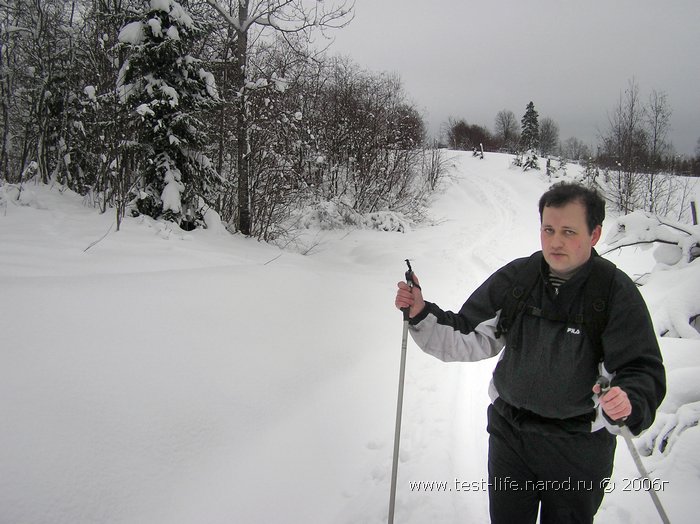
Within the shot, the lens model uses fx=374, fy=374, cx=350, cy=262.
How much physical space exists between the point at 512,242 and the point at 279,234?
8.77 m

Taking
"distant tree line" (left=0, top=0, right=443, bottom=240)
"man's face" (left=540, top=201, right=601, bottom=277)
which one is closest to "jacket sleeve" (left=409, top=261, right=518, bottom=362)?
"man's face" (left=540, top=201, right=601, bottom=277)

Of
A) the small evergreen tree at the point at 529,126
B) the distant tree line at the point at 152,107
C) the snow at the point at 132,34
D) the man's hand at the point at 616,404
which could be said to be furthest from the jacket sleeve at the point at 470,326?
the small evergreen tree at the point at 529,126

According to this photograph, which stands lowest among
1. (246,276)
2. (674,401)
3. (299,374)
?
(299,374)

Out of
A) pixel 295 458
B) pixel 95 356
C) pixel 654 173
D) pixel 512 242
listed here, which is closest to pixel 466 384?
pixel 295 458

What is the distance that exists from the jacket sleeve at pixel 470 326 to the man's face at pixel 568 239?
0.25 m

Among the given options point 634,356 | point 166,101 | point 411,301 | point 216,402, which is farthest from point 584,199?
point 166,101

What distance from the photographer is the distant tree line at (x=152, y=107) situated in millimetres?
7160

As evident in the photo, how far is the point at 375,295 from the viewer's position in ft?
22.4

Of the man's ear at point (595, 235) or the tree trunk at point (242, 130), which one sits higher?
the tree trunk at point (242, 130)

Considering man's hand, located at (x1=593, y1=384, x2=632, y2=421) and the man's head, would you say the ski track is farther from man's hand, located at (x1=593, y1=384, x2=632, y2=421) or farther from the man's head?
the man's head

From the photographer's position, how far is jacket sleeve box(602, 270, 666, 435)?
4.50 feet

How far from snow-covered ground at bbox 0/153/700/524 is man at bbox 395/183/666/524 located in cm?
115

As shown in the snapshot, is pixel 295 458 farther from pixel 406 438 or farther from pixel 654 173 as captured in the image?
pixel 654 173

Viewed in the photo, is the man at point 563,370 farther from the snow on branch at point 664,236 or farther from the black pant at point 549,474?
the snow on branch at point 664,236
